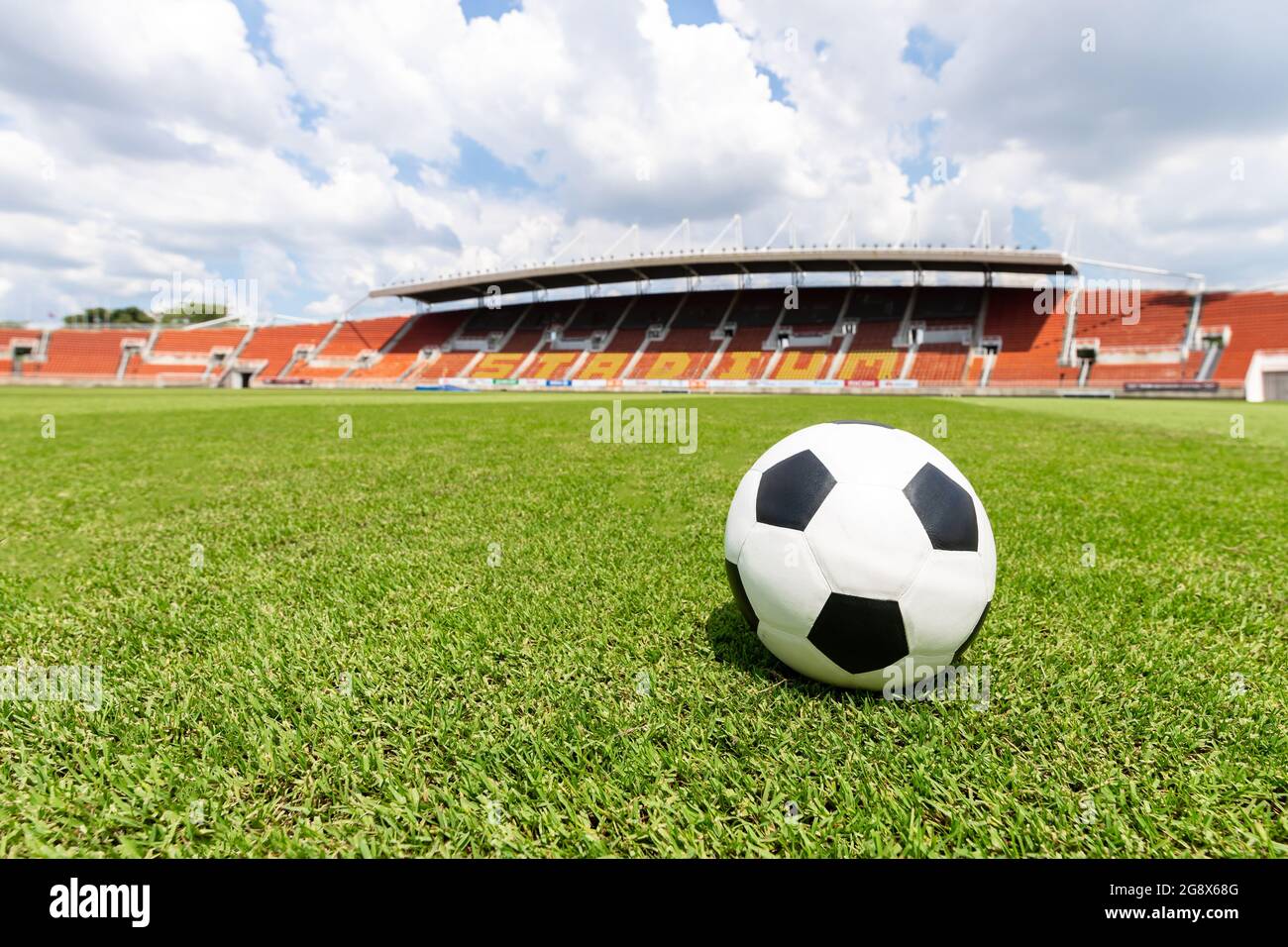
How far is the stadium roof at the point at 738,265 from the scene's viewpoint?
116 ft

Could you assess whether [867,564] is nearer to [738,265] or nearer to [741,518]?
[741,518]

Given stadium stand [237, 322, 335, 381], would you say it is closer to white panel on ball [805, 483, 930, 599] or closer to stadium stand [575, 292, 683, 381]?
stadium stand [575, 292, 683, 381]

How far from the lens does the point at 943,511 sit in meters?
1.86

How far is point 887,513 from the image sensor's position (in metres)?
1.82

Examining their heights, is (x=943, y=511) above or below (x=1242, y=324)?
below

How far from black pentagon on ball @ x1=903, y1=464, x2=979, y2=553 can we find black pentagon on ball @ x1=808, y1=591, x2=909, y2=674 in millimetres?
277

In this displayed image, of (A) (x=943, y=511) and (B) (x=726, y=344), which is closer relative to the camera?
(A) (x=943, y=511)

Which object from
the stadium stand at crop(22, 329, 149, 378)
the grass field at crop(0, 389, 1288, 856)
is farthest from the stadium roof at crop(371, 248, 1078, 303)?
the grass field at crop(0, 389, 1288, 856)

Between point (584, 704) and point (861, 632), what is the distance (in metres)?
0.90

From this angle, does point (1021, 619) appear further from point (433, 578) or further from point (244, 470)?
point (244, 470)

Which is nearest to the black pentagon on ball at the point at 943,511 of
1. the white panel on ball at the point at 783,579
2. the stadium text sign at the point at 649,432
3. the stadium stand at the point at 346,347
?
the white panel on ball at the point at 783,579

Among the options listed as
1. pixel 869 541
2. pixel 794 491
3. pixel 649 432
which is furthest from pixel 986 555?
pixel 649 432
